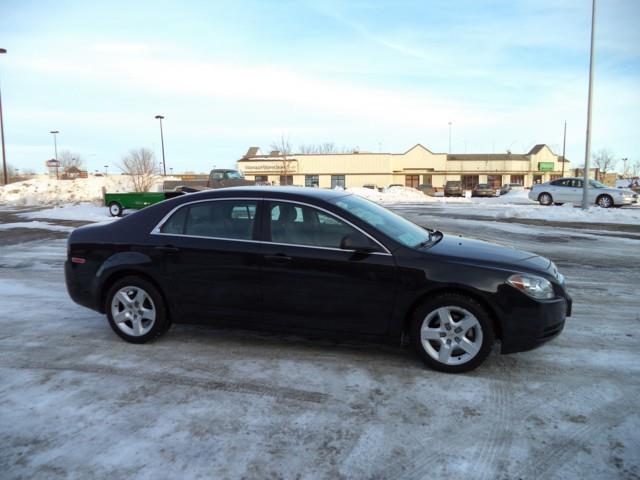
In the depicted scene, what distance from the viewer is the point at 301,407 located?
3.56m

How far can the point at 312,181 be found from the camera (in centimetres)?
6819

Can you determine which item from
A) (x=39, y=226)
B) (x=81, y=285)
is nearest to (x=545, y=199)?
(x=39, y=226)

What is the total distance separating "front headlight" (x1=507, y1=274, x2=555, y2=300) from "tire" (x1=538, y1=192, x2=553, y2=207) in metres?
23.5

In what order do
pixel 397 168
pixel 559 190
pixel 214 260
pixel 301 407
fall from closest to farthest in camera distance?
pixel 301 407, pixel 214 260, pixel 559 190, pixel 397 168

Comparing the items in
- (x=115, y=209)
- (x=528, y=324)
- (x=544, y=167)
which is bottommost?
(x=528, y=324)

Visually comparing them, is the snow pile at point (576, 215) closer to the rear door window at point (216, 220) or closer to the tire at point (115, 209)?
the tire at point (115, 209)

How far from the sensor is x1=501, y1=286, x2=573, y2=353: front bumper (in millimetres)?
3971

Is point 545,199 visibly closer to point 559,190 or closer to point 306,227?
point 559,190

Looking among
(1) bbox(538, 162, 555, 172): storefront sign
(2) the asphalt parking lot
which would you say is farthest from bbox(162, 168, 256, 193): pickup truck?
(1) bbox(538, 162, 555, 172): storefront sign

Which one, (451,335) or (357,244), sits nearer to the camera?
(451,335)

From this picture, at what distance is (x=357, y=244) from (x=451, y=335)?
1.11 meters

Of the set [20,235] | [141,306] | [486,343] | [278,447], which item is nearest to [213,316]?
[141,306]

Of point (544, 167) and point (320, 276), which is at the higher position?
point (544, 167)

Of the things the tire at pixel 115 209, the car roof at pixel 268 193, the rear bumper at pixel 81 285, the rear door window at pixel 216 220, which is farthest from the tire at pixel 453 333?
the tire at pixel 115 209
